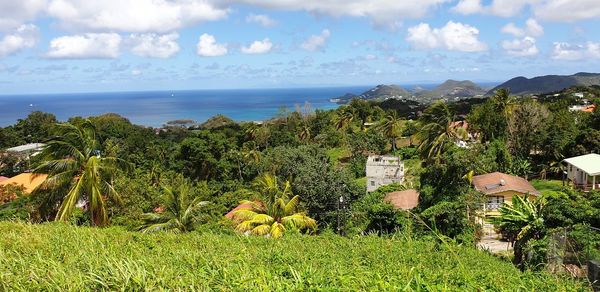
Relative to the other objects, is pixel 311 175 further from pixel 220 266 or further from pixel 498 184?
pixel 220 266

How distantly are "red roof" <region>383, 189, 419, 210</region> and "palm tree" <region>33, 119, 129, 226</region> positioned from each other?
42.3 feet

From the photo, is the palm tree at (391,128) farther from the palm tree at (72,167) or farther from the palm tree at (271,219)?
the palm tree at (72,167)

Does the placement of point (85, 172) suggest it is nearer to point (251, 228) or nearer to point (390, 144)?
point (251, 228)

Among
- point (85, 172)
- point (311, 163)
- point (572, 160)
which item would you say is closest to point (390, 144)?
point (311, 163)

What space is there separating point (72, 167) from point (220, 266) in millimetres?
6901

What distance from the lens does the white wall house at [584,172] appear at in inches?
781

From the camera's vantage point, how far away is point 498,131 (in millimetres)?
30672

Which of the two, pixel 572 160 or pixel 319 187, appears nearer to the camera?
pixel 319 187

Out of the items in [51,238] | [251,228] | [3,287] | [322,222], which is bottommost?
[322,222]

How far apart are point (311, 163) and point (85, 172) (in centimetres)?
1674

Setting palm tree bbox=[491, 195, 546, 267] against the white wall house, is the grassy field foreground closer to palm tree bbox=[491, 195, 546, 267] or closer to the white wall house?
palm tree bbox=[491, 195, 546, 267]

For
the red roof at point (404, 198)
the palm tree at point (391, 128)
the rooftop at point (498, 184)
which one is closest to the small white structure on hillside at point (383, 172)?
the red roof at point (404, 198)

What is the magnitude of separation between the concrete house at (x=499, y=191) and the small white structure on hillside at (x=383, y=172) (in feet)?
23.0

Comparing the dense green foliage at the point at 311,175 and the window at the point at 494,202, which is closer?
the dense green foliage at the point at 311,175
